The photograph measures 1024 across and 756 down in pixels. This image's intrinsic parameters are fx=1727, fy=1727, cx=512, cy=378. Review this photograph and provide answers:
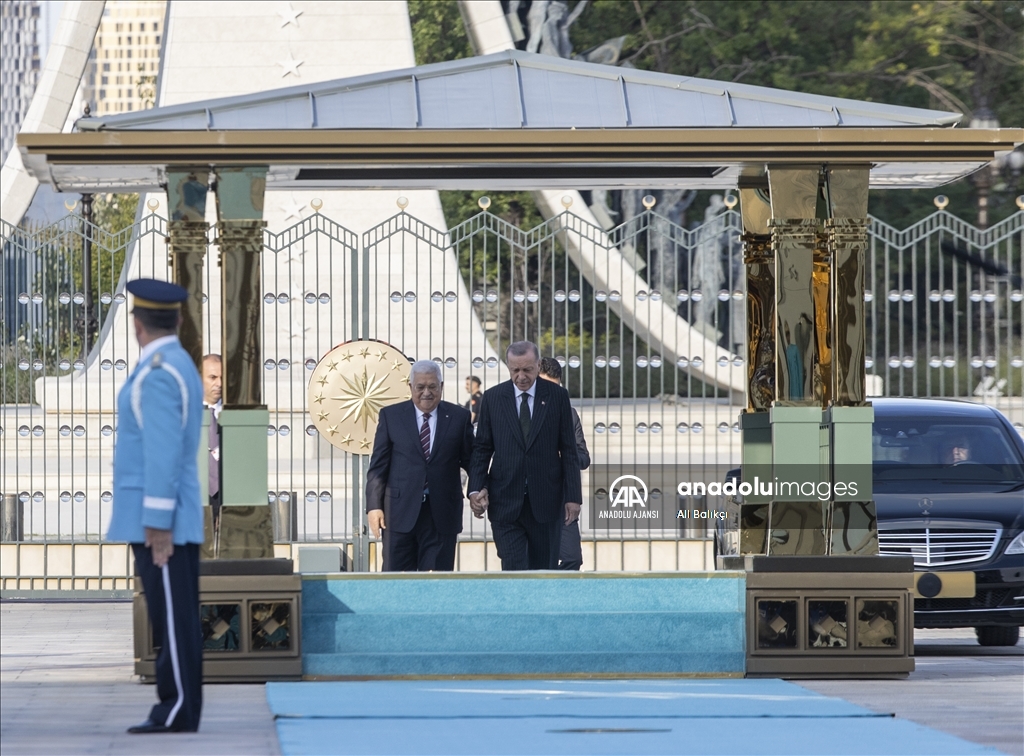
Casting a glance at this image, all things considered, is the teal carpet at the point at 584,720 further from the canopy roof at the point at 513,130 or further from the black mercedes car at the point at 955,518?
the canopy roof at the point at 513,130

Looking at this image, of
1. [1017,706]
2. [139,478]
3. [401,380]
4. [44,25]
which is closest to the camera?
[139,478]

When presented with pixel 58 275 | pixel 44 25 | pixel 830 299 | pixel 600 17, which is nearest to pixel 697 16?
pixel 600 17

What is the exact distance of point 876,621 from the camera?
30.1 ft

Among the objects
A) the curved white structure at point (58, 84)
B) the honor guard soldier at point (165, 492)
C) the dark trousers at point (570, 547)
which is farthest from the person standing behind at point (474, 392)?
the curved white structure at point (58, 84)

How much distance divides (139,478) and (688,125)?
3746 millimetres

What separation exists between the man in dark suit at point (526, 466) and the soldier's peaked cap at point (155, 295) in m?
3.07

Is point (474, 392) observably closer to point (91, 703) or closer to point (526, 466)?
point (526, 466)

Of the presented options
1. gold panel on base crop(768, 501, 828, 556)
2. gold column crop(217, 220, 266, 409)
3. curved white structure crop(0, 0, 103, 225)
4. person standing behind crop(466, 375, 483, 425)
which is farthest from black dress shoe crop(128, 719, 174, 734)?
curved white structure crop(0, 0, 103, 225)

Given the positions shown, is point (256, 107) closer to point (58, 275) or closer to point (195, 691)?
point (195, 691)

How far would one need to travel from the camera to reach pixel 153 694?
8289 mm

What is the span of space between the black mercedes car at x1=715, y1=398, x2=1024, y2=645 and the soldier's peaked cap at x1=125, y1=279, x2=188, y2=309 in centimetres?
427

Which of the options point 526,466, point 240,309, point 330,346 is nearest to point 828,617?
point 526,466

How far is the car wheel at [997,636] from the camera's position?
1179 centimetres

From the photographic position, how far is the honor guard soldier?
681 centimetres
